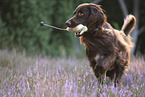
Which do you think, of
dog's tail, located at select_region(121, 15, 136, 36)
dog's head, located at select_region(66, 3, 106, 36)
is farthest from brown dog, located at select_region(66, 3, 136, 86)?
dog's tail, located at select_region(121, 15, 136, 36)

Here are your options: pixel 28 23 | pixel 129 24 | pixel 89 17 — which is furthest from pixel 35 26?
pixel 89 17

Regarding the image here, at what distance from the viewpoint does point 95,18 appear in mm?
3398

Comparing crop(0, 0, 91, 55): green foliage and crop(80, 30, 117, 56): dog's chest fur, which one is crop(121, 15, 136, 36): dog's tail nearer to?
crop(80, 30, 117, 56): dog's chest fur

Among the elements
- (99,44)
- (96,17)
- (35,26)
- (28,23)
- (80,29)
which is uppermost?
(96,17)

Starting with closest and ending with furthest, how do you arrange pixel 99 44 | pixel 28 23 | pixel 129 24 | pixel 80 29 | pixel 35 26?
pixel 80 29, pixel 99 44, pixel 129 24, pixel 28 23, pixel 35 26

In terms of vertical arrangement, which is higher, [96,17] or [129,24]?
[96,17]

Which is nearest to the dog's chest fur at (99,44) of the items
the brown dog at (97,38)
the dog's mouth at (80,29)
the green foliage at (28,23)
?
the brown dog at (97,38)

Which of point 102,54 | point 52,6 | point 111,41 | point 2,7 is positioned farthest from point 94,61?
point 52,6

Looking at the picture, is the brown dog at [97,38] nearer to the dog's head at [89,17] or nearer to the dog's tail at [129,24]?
the dog's head at [89,17]

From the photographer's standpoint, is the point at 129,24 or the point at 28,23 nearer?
the point at 129,24

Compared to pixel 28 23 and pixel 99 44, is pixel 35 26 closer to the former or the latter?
pixel 28 23

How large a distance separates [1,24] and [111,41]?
497 centimetres

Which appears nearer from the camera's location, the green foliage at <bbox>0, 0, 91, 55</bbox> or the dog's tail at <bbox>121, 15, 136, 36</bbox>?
the dog's tail at <bbox>121, 15, 136, 36</bbox>

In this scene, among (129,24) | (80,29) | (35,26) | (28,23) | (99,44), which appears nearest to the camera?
(80,29)
